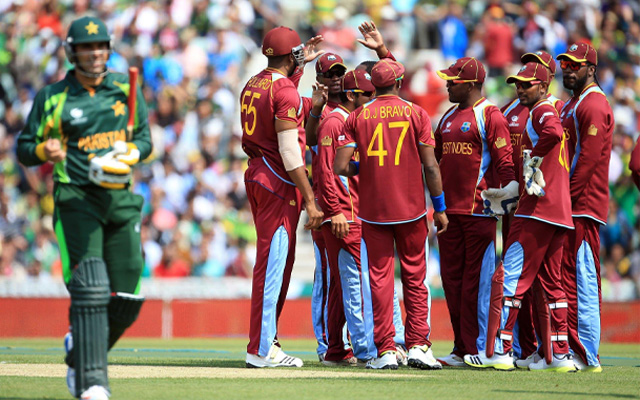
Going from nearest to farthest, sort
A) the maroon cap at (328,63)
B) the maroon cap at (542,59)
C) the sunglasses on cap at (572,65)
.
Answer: the sunglasses on cap at (572,65) < the maroon cap at (542,59) < the maroon cap at (328,63)

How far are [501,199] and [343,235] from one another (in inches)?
60.6

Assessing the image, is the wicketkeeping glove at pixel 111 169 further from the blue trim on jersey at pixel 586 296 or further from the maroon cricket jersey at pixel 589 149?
the blue trim on jersey at pixel 586 296

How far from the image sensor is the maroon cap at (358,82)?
10.2 meters

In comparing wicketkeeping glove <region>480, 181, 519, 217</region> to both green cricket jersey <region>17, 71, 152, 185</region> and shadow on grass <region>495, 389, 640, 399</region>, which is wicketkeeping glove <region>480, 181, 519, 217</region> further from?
green cricket jersey <region>17, 71, 152, 185</region>

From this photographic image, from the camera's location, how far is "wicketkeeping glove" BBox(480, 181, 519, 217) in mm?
9734

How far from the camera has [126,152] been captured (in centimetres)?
→ 694

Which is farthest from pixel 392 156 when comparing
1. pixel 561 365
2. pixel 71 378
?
pixel 71 378

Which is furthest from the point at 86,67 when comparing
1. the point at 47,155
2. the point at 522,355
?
the point at 522,355

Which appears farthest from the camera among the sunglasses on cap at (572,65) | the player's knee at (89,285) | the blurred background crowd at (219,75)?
the blurred background crowd at (219,75)

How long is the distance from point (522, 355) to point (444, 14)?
41.6 feet

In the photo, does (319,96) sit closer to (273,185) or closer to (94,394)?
(273,185)

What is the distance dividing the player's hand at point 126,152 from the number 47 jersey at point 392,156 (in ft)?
9.29

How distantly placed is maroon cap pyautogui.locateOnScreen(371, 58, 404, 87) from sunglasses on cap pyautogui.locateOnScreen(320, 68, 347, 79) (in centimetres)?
91

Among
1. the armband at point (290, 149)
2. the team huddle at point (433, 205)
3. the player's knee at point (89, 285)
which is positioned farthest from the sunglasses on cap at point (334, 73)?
the player's knee at point (89, 285)
